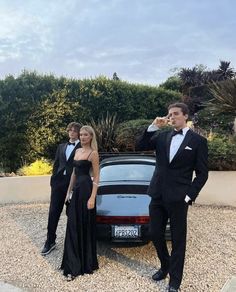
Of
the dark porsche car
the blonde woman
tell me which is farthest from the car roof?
the blonde woman

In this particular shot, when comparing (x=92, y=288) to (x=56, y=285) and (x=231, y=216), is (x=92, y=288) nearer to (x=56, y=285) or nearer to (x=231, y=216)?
(x=56, y=285)

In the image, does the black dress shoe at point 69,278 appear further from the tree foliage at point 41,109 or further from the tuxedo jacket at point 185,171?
the tree foliage at point 41,109

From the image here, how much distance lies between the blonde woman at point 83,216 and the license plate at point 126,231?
0.96 feet

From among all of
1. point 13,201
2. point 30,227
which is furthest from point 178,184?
point 13,201

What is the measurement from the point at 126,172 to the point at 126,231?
1.39 meters

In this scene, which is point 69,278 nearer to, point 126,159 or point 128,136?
point 126,159

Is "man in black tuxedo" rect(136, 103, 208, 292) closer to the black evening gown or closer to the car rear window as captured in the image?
the black evening gown

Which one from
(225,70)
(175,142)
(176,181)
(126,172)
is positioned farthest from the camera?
(225,70)

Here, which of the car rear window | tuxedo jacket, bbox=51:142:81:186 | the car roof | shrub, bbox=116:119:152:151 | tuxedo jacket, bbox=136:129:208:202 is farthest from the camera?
shrub, bbox=116:119:152:151

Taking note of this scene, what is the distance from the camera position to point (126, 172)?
6.38 m

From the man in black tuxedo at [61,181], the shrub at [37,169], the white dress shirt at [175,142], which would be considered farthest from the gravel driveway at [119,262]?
the shrub at [37,169]

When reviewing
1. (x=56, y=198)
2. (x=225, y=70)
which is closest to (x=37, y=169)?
(x=56, y=198)

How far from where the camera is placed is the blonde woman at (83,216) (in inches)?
197

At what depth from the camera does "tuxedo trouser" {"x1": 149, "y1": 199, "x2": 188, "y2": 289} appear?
427 cm
